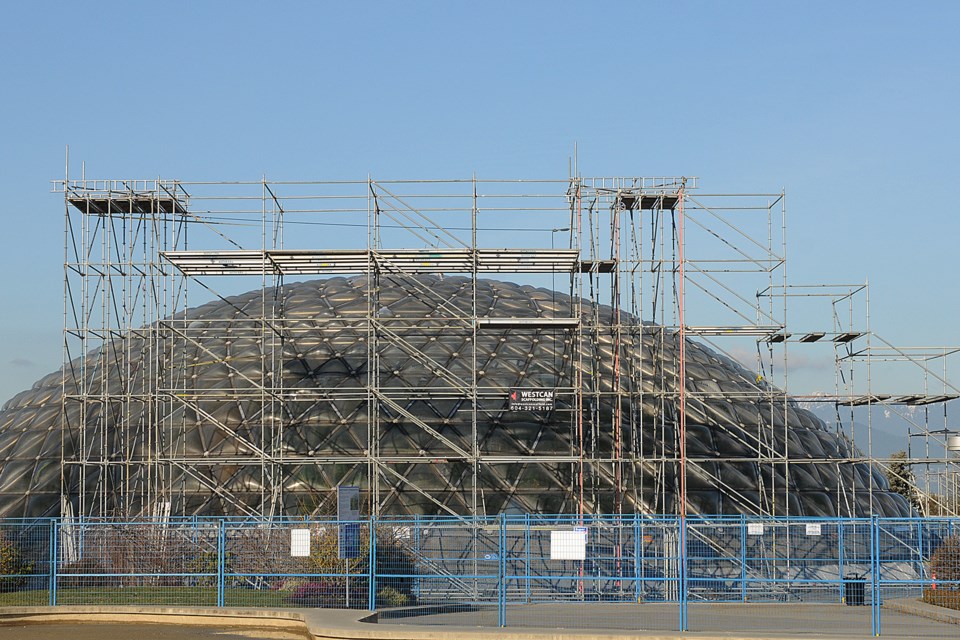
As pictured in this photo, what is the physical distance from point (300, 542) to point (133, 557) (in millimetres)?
5865

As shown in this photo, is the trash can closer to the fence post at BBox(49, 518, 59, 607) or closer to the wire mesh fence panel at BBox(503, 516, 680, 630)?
the wire mesh fence panel at BBox(503, 516, 680, 630)

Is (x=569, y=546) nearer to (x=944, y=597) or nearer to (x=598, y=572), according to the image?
(x=598, y=572)

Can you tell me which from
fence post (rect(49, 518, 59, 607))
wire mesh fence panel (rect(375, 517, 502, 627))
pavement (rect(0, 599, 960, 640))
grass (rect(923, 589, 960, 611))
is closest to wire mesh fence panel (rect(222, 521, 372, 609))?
wire mesh fence panel (rect(375, 517, 502, 627))

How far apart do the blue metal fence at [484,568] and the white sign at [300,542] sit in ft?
0.09

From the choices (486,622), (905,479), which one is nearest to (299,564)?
(486,622)

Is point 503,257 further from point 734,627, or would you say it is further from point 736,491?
→ point 734,627

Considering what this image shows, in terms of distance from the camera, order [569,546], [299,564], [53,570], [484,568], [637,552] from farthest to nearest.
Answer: [484,568], [637,552], [299,564], [53,570], [569,546]

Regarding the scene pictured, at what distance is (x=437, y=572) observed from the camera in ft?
91.0

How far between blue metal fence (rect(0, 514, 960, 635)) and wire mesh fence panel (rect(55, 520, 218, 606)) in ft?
0.12

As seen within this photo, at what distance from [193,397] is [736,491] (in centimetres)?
1571

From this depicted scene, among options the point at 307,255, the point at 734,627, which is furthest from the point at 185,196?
the point at 734,627

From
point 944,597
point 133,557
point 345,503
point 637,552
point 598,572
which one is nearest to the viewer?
point 345,503

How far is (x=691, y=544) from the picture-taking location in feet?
102

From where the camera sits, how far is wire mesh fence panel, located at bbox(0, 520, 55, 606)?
26.4m
